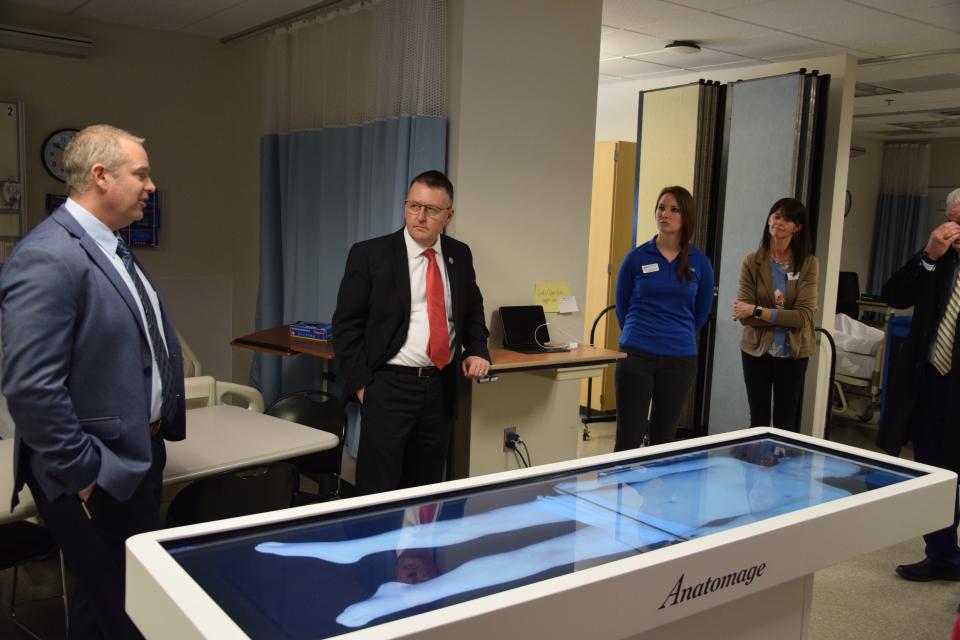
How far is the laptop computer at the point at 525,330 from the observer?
12.4 ft

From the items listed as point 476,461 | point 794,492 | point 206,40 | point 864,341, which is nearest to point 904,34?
point 864,341

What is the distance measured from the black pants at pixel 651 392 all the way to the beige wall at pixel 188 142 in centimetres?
278

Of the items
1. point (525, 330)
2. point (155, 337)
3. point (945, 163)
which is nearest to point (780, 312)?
point (525, 330)

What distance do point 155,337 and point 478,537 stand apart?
1.13 m

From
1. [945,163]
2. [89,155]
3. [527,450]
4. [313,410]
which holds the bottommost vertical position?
[527,450]

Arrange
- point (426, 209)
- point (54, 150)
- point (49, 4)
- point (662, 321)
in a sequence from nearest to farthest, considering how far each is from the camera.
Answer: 1. point (426, 209)
2. point (662, 321)
3. point (49, 4)
4. point (54, 150)

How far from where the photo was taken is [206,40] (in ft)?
18.0

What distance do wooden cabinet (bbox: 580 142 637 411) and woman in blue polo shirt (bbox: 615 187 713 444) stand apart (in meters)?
2.05

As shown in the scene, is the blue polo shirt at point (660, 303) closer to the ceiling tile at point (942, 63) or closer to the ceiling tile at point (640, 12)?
the ceiling tile at point (640, 12)

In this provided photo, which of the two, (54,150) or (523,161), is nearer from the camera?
(523,161)

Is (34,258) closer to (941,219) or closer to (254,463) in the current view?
(254,463)

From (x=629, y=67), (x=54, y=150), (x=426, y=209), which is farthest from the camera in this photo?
(x=629, y=67)

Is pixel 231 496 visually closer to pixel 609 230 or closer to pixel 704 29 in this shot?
pixel 704 29

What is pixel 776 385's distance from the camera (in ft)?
13.3
